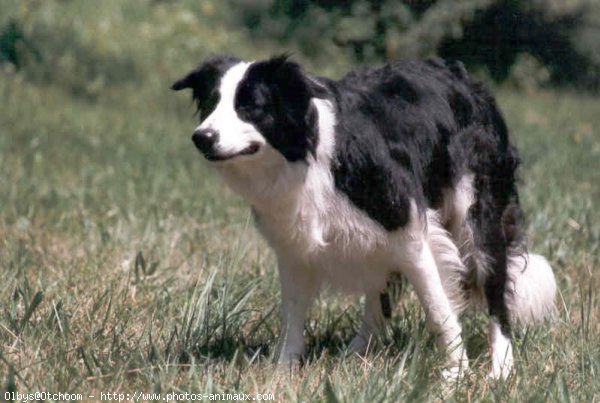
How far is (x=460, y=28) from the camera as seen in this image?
4980 millimetres

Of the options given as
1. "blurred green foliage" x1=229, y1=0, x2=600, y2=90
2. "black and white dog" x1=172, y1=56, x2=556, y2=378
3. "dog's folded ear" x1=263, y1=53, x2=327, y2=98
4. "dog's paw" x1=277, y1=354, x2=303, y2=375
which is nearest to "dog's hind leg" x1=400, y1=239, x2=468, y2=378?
"black and white dog" x1=172, y1=56, x2=556, y2=378

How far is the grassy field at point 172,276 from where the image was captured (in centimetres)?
334

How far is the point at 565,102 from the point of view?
1287cm

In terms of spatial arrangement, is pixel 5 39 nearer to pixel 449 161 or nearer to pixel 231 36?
pixel 449 161

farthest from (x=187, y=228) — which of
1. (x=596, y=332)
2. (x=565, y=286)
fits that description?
(x=596, y=332)

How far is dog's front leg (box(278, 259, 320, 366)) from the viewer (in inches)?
157

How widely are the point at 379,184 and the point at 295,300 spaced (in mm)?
632

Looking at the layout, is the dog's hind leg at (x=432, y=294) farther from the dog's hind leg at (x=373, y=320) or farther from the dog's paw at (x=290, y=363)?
the dog's paw at (x=290, y=363)

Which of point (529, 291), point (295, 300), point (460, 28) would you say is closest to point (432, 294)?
point (295, 300)

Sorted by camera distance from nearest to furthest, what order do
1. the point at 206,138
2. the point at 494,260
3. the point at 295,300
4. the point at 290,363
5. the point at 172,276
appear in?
the point at 206,138 → the point at 290,363 → the point at 295,300 → the point at 494,260 → the point at 172,276

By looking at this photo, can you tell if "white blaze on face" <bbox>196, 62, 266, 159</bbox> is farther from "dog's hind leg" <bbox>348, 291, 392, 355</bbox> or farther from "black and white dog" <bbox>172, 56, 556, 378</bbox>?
"dog's hind leg" <bbox>348, 291, 392, 355</bbox>

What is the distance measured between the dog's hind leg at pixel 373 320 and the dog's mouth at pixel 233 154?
0.94 meters

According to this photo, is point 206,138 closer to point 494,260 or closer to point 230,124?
point 230,124

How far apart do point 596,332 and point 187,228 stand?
8.29 ft
